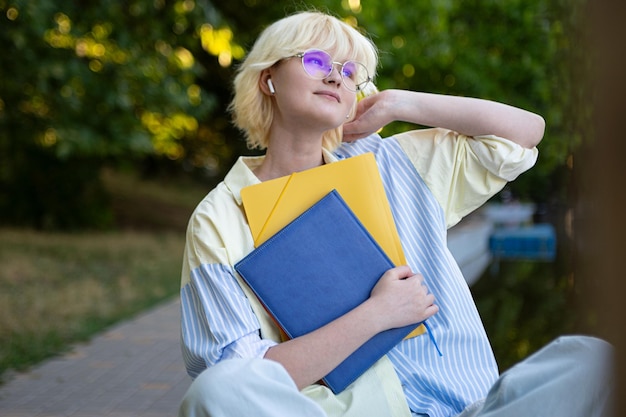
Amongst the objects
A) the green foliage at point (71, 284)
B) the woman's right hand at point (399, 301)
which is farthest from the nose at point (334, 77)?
the green foliage at point (71, 284)

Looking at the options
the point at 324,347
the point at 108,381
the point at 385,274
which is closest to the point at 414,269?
the point at 385,274

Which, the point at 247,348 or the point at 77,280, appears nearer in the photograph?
the point at 247,348

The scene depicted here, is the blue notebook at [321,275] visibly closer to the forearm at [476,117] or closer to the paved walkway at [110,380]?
the forearm at [476,117]

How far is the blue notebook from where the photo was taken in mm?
1841

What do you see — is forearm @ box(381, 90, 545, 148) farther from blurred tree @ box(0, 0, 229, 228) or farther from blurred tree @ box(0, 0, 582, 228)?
blurred tree @ box(0, 0, 229, 228)

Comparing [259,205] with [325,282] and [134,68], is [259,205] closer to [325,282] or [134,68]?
[325,282]

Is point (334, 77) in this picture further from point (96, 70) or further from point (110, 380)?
point (96, 70)

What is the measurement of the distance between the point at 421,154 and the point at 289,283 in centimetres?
50

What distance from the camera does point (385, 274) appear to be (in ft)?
6.09

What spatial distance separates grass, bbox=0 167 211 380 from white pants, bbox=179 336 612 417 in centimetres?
406

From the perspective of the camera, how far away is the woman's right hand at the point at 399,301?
1.80 metres

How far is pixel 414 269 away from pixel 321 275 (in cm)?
26

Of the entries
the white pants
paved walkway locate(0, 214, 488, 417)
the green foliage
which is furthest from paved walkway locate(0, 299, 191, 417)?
the white pants

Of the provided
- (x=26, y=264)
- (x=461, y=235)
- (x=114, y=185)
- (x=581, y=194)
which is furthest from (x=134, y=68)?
(x=114, y=185)
